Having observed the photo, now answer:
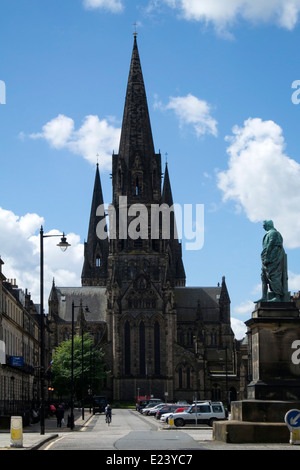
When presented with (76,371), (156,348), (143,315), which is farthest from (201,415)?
(143,315)

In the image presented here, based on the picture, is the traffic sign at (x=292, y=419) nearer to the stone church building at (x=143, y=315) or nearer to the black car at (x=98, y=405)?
the black car at (x=98, y=405)

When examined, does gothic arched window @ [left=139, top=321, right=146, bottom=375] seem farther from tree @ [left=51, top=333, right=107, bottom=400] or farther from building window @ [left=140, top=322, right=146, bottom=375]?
tree @ [left=51, top=333, right=107, bottom=400]

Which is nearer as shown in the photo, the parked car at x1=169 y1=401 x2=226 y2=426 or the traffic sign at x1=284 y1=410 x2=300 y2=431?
the traffic sign at x1=284 y1=410 x2=300 y2=431

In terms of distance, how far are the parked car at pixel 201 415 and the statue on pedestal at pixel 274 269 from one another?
77.5 ft

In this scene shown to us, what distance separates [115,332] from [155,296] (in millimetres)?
8233

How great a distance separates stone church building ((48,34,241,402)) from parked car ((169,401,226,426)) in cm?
6266

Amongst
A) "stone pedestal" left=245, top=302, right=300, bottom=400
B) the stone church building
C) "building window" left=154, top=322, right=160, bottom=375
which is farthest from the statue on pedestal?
"building window" left=154, top=322, right=160, bottom=375

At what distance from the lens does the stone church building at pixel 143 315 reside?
125 meters

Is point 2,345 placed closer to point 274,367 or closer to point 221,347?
point 274,367

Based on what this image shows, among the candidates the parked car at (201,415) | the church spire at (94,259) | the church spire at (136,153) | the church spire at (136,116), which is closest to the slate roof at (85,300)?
the church spire at (94,259)

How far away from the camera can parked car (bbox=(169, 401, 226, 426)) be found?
51625 millimetres

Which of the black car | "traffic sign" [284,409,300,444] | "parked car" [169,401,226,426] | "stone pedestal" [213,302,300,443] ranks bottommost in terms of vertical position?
the black car
